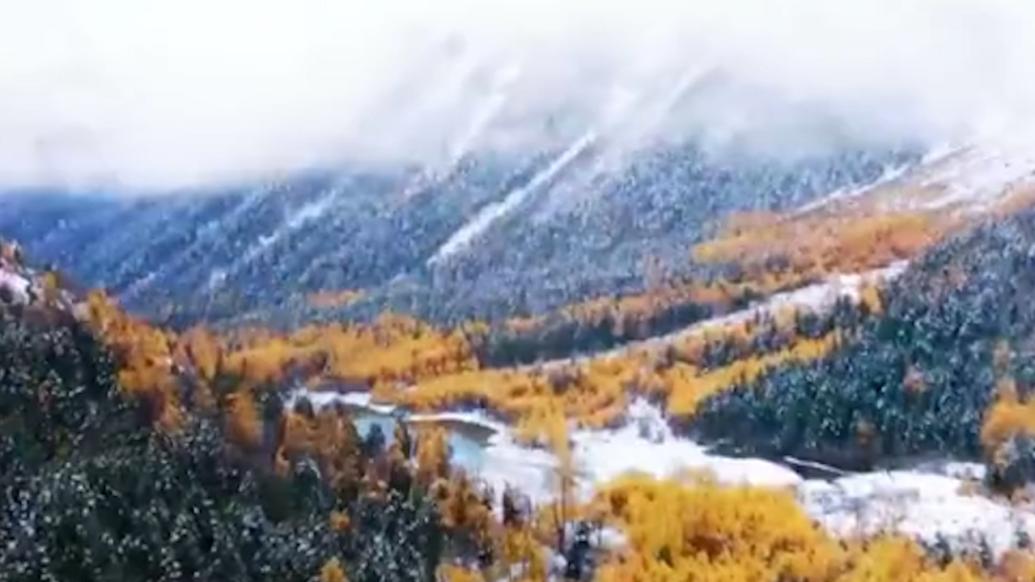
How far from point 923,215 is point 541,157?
32186 millimetres

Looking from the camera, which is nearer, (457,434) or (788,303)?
(457,434)

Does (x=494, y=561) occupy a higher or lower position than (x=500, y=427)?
lower

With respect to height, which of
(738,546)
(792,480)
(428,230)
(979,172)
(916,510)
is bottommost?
(738,546)

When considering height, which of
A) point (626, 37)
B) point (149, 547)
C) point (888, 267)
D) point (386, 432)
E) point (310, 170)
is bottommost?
point (149, 547)

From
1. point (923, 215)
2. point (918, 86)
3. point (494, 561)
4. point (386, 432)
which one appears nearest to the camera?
point (494, 561)

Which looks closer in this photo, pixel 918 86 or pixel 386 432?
pixel 386 432

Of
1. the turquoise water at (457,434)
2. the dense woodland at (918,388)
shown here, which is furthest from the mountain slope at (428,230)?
the dense woodland at (918,388)

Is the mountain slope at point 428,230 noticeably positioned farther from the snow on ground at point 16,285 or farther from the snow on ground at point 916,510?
the snow on ground at point 916,510

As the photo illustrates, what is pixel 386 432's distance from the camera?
44.7 metres

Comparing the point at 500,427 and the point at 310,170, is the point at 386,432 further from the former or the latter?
the point at 310,170

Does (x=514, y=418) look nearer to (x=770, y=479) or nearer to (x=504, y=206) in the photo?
(x=770, y=479)

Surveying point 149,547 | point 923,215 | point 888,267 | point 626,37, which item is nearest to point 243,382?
point 149,547

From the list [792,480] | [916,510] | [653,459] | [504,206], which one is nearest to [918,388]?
[792,480]

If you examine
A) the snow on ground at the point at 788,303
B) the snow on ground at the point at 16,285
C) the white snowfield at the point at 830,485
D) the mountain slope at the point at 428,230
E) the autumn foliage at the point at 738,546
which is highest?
the mountain slope at the point at 428,230
